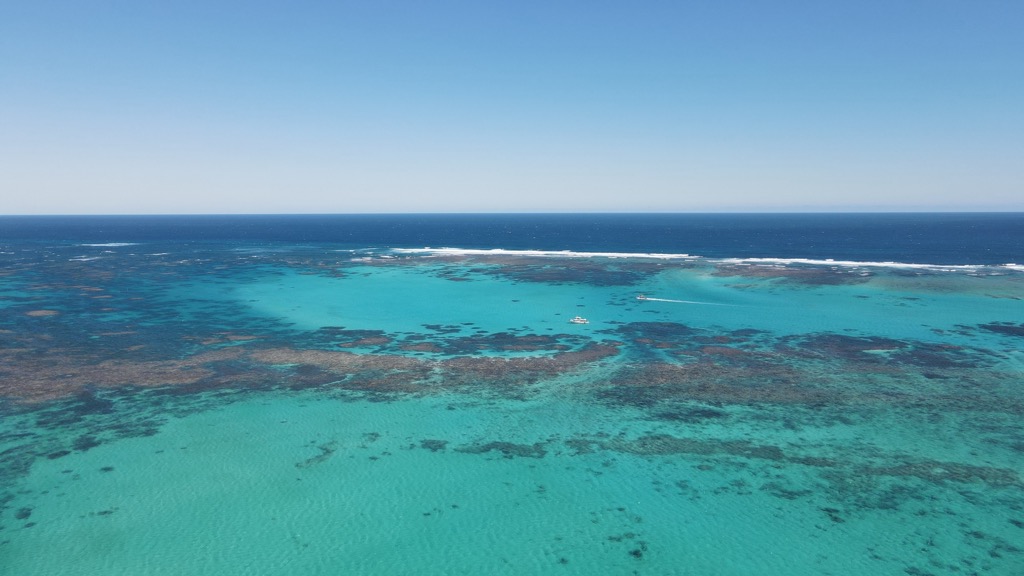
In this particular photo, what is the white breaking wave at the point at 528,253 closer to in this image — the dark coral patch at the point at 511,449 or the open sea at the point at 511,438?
the open sea at the point at 511,438

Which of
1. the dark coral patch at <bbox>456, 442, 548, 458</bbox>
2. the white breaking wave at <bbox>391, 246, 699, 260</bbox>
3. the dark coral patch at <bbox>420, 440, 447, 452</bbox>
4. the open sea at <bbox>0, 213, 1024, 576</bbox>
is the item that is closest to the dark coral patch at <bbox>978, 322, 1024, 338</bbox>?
the open sea at <bbox>0, 213, 1024, 576</bbox>

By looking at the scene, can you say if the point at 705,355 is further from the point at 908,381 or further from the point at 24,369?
the point at 24,369

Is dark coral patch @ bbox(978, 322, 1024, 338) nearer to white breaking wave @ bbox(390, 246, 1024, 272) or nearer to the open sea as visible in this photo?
the open sea

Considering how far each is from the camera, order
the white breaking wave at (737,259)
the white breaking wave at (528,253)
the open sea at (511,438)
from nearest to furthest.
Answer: the open sea at (511,438), the white breaking wave at (737,259), the white breaking wave at (528,253)

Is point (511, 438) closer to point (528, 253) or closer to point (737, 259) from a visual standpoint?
point (737, 259)

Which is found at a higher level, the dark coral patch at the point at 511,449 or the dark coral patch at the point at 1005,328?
the dark coral patch at the point at 1005,328

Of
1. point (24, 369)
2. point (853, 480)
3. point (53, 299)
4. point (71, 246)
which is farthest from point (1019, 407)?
point (71, 246)

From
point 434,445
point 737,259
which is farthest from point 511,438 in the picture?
point 737,259

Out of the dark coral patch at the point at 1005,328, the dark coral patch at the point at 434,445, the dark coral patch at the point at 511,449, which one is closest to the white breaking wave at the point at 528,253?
the dark coral patch at the point at 1005,328
